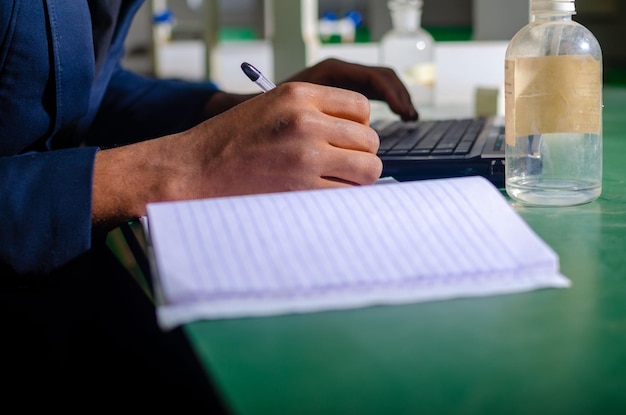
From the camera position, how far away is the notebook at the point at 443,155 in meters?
0.81

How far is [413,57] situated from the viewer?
194cm

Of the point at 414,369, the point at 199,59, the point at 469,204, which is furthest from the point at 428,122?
the point at 199,59

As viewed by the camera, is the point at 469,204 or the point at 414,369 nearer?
the point at 414,369

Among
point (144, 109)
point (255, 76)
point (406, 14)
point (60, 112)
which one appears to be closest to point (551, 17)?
point (255, 76)

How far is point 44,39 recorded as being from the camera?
875 millimetres

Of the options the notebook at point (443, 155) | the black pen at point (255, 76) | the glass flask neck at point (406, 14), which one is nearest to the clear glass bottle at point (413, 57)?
the glass flask neck at point (406, 14)

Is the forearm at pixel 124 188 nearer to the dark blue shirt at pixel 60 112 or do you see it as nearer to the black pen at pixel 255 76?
the dark blue shirt at pixel 60 112

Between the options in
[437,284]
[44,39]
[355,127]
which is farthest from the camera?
[44,39]

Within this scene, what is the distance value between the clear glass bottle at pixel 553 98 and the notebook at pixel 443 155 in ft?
0.13

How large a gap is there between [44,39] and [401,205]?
50 centimetres

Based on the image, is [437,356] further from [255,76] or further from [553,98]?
[255,76]

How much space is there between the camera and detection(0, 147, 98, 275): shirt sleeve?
0.63 meters

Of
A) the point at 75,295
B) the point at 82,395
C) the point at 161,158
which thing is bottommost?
the point at 82,395

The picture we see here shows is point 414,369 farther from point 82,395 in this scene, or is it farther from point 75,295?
point 82,395
